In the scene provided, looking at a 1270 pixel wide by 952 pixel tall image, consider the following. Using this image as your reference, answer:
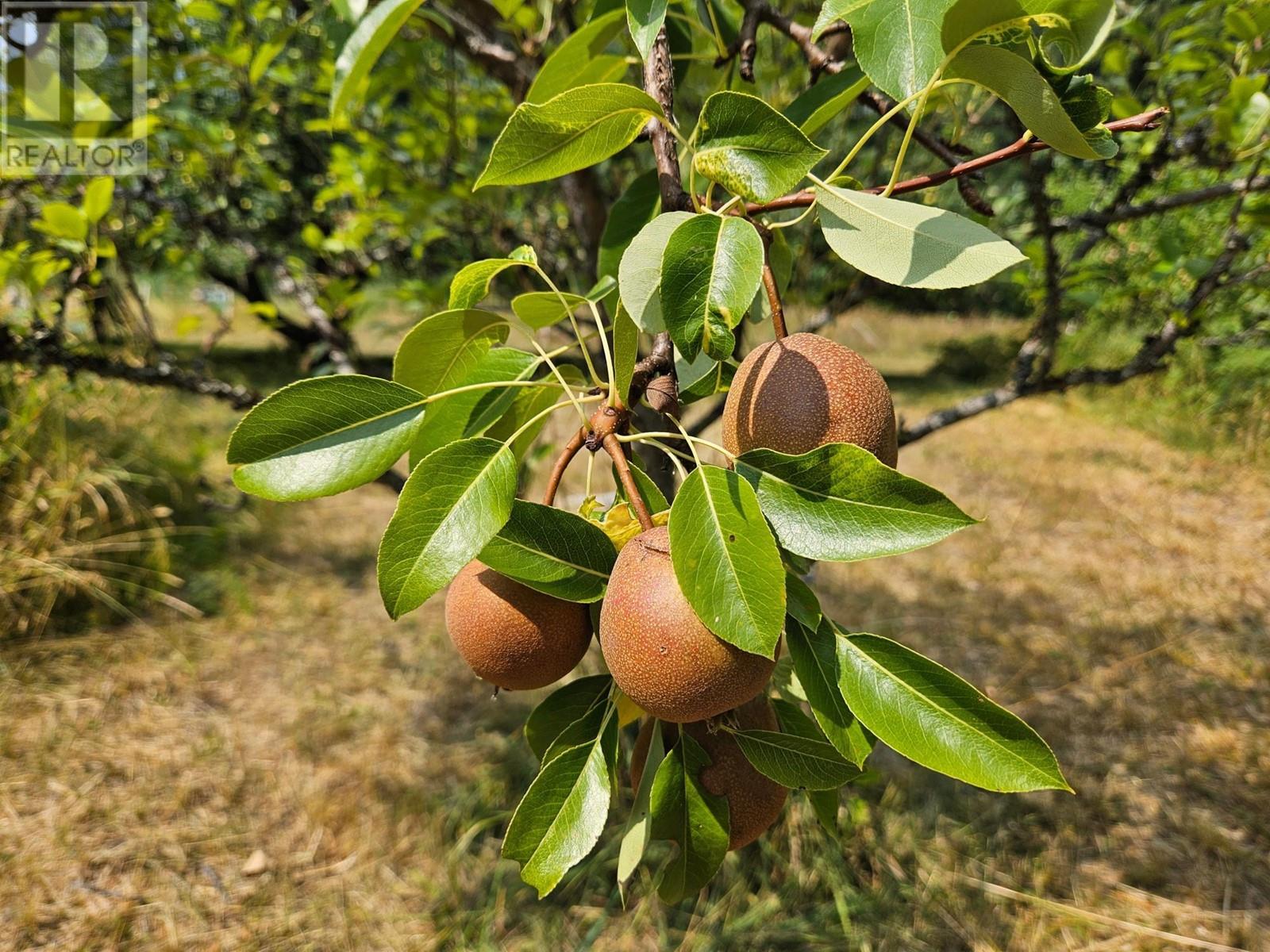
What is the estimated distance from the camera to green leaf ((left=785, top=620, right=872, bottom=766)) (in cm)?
68

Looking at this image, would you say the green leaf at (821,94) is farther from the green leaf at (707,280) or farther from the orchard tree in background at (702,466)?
the green leaf at (707,280)

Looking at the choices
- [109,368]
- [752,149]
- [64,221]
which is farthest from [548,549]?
[109,368]

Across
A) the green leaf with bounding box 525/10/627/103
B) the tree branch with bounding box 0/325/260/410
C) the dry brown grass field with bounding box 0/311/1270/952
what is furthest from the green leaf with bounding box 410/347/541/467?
the dry brown grass field with bounding box 0/311/1270/952

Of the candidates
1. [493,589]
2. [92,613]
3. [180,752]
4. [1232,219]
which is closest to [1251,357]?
[1232,219]

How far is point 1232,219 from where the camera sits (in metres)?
1.60

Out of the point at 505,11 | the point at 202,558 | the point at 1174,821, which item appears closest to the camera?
the point at 505,11

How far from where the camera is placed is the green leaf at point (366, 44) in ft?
2.84

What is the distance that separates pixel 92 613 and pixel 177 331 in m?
1.75

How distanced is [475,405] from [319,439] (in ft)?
0.63

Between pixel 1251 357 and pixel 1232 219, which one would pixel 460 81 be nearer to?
pixel 1232 219

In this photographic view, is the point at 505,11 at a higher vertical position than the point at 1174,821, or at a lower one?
higher

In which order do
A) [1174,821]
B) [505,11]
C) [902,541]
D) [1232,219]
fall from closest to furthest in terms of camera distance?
[902,541]
[505,11]
[1232,219]
[1174,821]

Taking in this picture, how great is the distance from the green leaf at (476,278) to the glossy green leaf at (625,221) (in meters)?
Answer: 0.19
